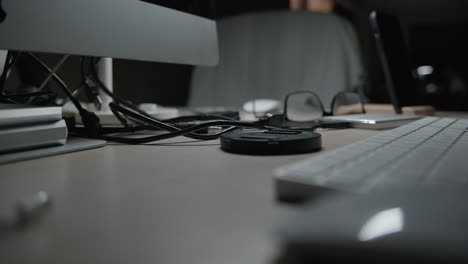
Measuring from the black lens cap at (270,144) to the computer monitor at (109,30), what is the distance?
0.77 ft

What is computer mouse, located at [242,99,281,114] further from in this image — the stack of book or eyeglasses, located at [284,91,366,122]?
the stack of book

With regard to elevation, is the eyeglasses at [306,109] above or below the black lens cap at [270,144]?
above

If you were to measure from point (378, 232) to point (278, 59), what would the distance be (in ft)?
5.82

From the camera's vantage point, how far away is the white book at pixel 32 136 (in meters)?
0.37

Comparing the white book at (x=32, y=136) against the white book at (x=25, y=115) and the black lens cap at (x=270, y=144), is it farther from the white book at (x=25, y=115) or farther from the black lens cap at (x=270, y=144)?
the black lens cap at (x=270, y=144)

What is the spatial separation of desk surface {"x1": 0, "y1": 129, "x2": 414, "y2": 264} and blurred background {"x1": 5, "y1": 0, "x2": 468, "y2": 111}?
0.77m

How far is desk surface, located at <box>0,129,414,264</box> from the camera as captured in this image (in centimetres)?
17

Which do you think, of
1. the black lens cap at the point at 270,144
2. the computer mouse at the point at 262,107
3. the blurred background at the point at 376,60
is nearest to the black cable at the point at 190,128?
the black lens cap at the point at 270,144

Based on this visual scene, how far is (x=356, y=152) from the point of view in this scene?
1.02ft

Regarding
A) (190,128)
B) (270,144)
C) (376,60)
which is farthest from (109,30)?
(376,60)

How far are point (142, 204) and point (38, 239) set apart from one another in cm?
6

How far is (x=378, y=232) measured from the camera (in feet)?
0.48

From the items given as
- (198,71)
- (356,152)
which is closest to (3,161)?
(356,152)

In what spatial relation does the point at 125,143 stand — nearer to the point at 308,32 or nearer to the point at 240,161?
the point at 240,161
